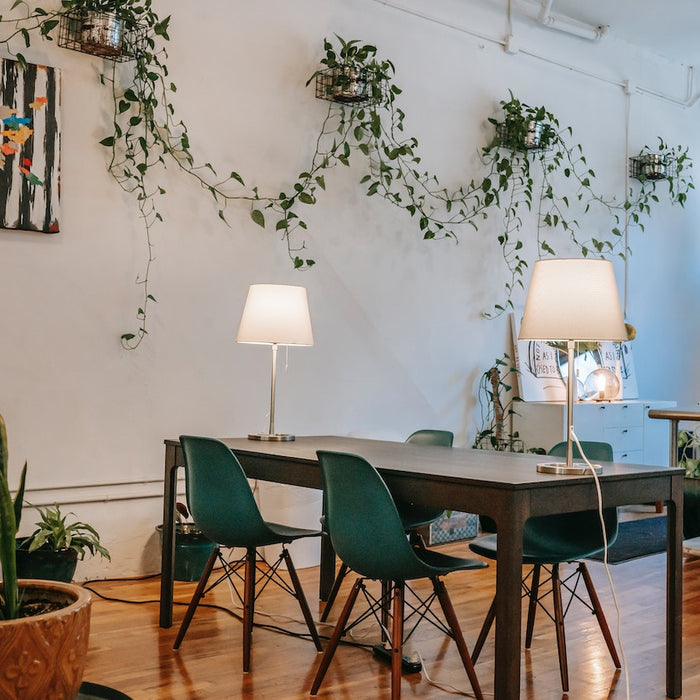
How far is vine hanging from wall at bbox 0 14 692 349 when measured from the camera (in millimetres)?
4582

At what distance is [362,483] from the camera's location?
2738 mm

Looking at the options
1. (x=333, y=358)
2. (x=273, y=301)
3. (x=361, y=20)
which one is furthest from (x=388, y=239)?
(x=273, y=301)

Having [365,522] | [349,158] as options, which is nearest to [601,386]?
[349,158]

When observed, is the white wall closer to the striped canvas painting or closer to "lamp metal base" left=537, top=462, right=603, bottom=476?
the striped canvas painting

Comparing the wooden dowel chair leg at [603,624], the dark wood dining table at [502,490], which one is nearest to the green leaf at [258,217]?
the dark wood dining table at [502,490]

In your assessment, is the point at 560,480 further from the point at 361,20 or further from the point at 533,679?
the point at 361,20

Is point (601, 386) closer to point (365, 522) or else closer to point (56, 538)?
point (56, 538)

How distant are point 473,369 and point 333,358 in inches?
48.4

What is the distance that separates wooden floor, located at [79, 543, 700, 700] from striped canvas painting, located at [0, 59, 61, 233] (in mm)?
1836

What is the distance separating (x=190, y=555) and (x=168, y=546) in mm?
697

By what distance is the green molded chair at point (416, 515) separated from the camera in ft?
11.7

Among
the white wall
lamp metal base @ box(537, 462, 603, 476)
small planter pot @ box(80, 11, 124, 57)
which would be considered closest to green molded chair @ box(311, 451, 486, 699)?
lamp metal base @ box(537, 462, 603, 476)

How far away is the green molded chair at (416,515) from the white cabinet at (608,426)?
1843 millimetres

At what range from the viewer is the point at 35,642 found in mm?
1944
